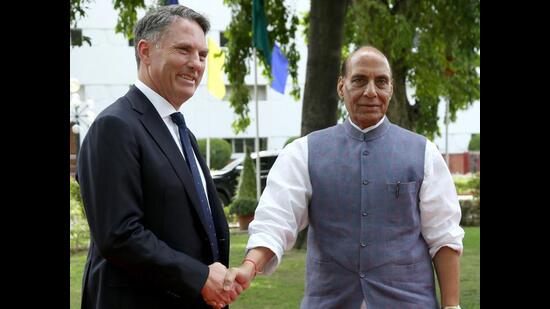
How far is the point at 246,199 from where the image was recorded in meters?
16.1

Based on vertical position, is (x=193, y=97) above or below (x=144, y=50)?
above

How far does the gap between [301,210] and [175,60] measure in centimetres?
74

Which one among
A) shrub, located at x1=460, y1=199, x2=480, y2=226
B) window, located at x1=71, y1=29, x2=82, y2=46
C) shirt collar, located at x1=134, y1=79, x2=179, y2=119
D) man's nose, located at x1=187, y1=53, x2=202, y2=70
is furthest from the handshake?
shrub, located at x1=460, y1=199, x2=480, y2=226

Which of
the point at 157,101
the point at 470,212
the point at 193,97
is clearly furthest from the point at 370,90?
the point at 193,97

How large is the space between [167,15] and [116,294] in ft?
3.15

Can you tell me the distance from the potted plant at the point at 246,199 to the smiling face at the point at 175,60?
41.7 ft

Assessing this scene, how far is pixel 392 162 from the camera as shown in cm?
313

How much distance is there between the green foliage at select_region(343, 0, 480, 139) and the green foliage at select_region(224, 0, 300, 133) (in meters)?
1.26

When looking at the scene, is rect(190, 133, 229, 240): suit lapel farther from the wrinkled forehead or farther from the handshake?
the wrinkled forehead

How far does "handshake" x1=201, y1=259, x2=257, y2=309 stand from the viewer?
277 cm

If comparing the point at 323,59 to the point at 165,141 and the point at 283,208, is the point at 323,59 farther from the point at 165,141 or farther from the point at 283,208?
the point at 165,141

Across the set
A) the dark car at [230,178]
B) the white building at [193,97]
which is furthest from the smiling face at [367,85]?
the white building at [193,97]
